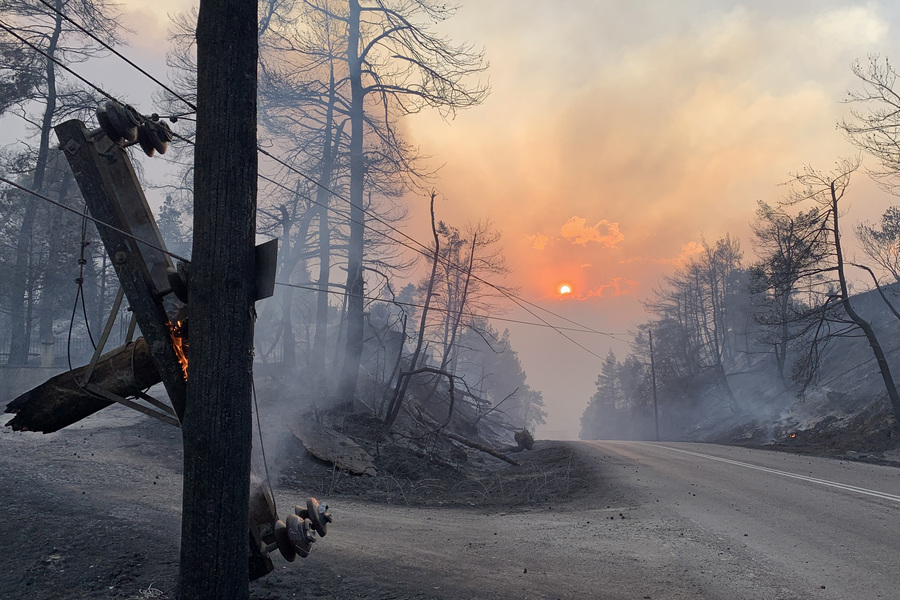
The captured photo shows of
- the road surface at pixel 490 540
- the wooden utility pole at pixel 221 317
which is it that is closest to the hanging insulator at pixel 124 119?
the wooden utility pole at pixel 221 317

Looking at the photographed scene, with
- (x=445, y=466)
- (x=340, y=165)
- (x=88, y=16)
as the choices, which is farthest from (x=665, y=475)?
(x=88, y=16)

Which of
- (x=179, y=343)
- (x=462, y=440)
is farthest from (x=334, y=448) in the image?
(x=179, y=343)

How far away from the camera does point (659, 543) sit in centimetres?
712

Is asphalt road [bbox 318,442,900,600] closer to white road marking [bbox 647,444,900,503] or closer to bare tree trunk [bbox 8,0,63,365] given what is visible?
white road marking [bbox 647,444,900,503]

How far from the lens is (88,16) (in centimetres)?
2309

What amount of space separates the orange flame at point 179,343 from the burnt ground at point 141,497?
180cm

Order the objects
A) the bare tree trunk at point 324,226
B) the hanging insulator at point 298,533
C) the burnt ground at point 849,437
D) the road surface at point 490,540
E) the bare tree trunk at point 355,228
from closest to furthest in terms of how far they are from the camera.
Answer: the hanging insulator at point 298,533
the road surface at point 490,540
the burnt ground at point 849,437
the bare tree trunk at point 355,228
the bare tree trunk at point 324,226

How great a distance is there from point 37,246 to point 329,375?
81.9 feet

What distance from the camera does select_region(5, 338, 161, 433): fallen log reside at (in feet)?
14.8

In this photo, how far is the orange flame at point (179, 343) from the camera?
430 centimetres

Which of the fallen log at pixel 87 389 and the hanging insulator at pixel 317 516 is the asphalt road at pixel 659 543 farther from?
the fallen log at pixel 87 389

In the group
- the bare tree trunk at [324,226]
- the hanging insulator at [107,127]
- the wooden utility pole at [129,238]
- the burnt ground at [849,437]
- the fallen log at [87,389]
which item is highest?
the bare tree trunk at [324,226]

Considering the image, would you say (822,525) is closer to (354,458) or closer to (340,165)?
(354,458)

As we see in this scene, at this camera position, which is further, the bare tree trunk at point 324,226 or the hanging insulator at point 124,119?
the bare tree trunk at point 324,226
